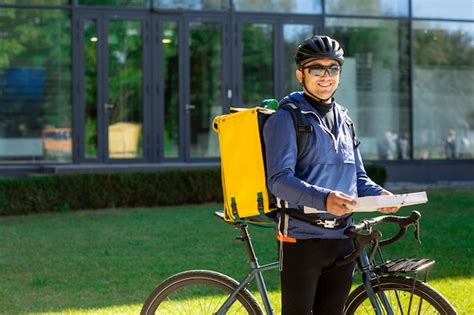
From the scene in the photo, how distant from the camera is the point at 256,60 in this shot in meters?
18.1

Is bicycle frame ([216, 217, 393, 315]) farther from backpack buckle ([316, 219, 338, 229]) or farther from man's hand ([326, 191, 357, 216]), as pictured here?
man's hand ([326, 191, 357, 216])

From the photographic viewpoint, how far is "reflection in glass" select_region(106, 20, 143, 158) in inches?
676

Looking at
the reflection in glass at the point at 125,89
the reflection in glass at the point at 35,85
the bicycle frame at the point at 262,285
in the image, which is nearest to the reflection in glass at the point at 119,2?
the reflection in glass at the point at 125,89

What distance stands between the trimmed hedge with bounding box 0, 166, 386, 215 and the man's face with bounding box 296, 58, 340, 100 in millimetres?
10133

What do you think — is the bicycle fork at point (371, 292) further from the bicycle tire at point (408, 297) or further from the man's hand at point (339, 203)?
the man's hand at point (339, 203)

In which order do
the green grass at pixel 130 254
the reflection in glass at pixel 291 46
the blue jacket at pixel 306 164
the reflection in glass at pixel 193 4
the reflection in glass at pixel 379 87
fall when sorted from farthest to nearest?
the reflection in glass at pixel 379 87 → the reflection in glass at pixel 291 46 → the reflection in glass at pixel 193 4 → the green grass at pixel 130 254 → the blue jacket at pixel 306 164

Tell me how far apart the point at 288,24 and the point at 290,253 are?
1458 cm

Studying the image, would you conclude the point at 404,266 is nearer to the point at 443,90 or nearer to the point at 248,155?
the point at 248,155

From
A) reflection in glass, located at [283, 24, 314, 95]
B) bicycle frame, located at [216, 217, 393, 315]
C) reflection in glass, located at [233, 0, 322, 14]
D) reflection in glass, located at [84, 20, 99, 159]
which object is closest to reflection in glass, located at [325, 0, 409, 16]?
reflection in glass, located at [233, 0, 322, 14]

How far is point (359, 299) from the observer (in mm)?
4215

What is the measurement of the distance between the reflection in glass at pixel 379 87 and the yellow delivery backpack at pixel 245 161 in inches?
592

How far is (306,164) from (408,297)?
2.40 ft

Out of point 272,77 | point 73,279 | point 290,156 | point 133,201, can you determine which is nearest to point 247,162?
point 290,156

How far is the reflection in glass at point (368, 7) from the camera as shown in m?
18.6
